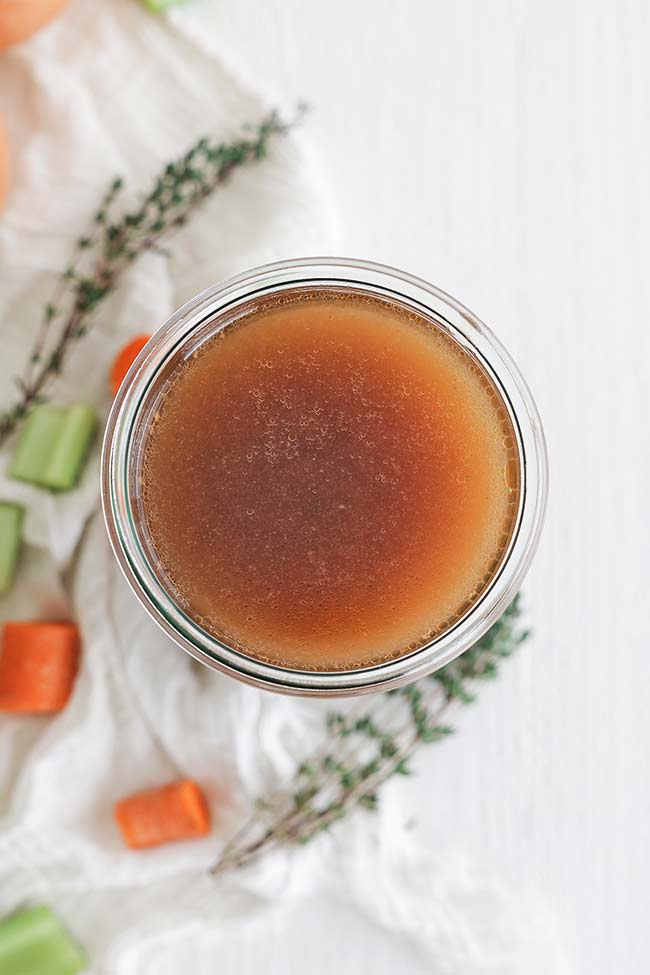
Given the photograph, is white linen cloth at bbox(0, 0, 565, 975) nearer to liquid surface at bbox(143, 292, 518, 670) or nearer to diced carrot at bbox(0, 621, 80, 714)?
diced carrot at bbox(0, 621, 80, 714)

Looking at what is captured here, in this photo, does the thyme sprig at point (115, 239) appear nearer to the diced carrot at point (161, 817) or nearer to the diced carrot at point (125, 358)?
the diced carrot at point (125, 358)

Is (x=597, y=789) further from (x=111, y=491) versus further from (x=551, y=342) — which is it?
(x=111, y=491)

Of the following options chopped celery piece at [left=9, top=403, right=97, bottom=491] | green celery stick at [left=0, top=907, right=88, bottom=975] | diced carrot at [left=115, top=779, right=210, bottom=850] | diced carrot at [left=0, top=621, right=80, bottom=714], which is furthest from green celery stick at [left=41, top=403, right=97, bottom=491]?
green celery stick at [left=0, top=907, right=88, bottom=975]

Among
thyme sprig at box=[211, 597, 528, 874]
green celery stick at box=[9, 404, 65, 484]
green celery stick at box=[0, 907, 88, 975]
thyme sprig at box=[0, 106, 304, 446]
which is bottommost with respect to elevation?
green celery stick at box=[0, 907, 88, 975]

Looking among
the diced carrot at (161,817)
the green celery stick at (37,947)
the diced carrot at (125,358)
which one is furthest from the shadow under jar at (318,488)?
the green celery stick at (37,947)

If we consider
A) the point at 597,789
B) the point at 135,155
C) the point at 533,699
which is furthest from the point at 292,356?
the point at 597,789
